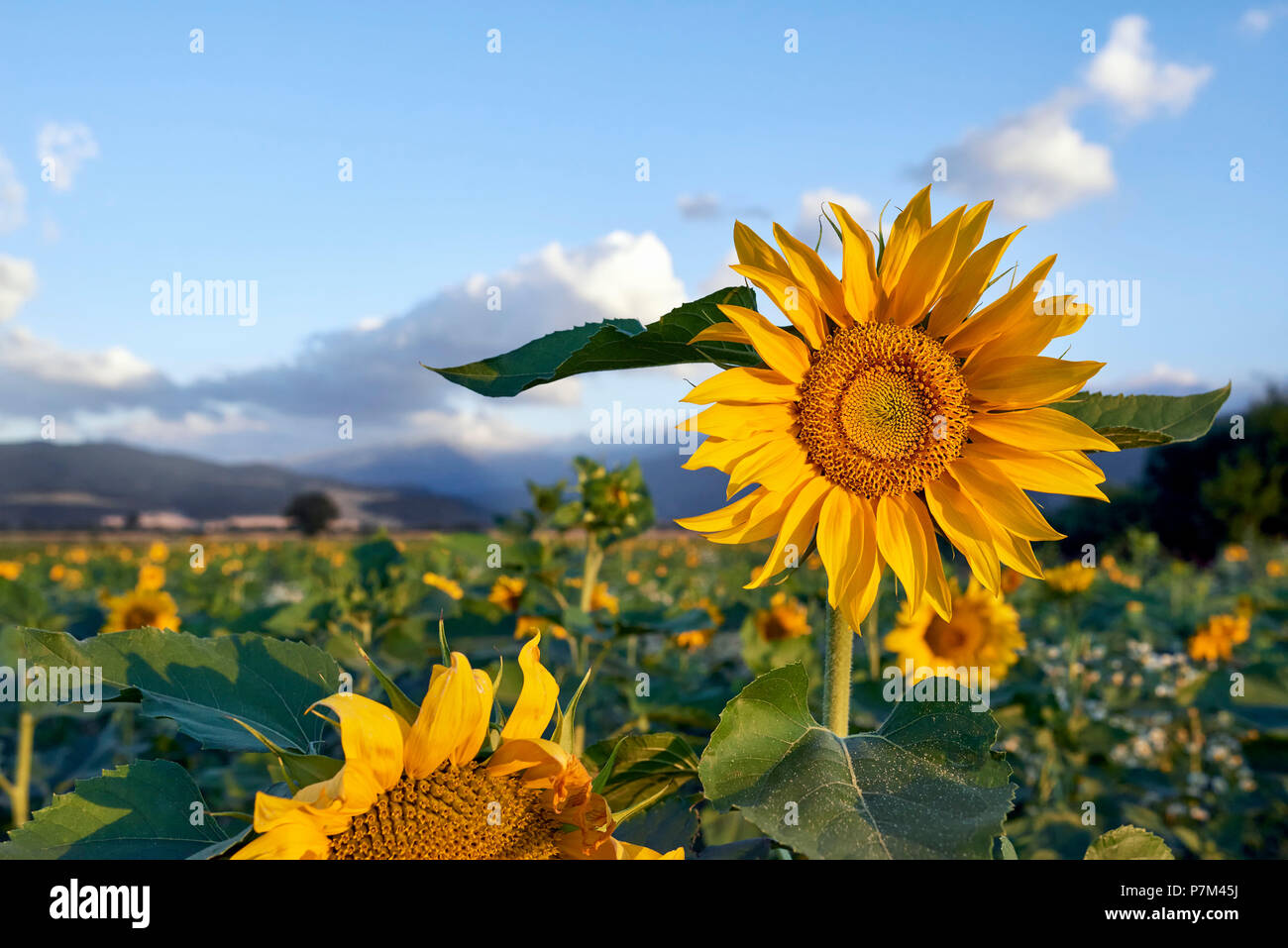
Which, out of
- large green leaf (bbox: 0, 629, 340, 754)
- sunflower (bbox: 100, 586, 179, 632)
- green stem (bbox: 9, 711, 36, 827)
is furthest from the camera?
sunflower (bbox: 100, 586, 179, 632)

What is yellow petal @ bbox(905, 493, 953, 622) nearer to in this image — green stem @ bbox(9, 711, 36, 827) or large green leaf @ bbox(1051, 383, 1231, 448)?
large green leaf @ bbox(1051, 383, 1231, 448)

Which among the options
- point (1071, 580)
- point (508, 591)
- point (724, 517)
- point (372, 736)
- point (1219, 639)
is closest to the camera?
point (372, 736)

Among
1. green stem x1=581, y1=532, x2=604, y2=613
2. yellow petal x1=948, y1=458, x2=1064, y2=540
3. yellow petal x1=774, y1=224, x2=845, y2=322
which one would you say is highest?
yellow petal x1=774, y1=224, x2=845, y2=322

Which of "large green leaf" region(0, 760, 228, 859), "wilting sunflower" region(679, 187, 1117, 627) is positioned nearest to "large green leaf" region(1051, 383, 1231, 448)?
"wilting sunflower" region(679, 187, 1117, 627)

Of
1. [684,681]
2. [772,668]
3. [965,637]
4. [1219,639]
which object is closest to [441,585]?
[684,681]

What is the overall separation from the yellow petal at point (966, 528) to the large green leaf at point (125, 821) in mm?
1211

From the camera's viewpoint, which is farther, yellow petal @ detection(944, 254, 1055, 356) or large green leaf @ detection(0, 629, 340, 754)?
yellow petal @ detection(944, 254, 1055, 356)

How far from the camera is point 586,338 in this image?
128cm

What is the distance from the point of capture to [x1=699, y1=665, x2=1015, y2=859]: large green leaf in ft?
3.18

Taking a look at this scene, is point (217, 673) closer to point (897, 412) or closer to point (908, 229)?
point (897, 412)

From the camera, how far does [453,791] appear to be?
1.10m

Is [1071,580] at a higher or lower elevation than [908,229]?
lower

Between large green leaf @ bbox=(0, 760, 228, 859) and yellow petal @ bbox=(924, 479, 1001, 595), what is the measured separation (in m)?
1.21

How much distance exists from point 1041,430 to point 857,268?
408 mm
